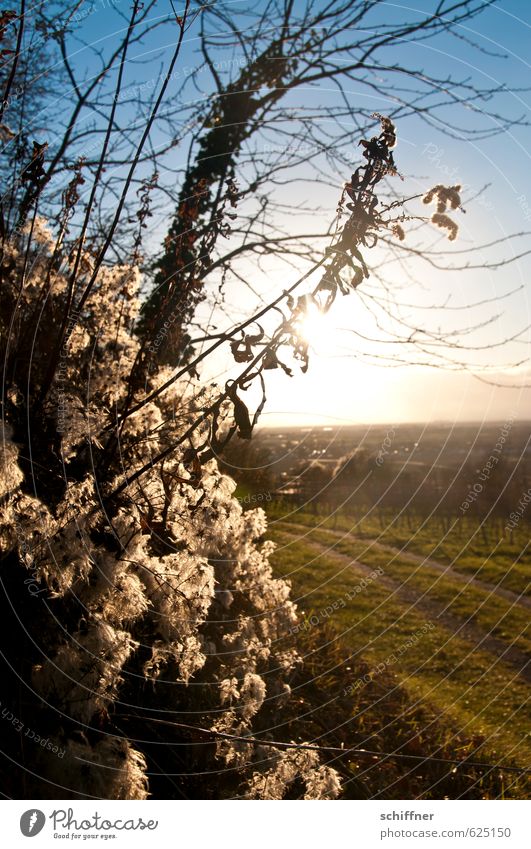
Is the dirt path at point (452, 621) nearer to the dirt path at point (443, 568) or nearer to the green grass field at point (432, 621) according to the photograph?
the green grass field at point (432, 621)

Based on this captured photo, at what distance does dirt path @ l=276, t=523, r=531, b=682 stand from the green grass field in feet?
0.08

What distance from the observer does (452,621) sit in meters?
10.4

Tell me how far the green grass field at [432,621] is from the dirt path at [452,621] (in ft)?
0.08

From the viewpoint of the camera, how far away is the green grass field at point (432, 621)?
6.35 m

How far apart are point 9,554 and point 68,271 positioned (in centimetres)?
202

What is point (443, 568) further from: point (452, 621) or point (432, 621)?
point (432, 621)

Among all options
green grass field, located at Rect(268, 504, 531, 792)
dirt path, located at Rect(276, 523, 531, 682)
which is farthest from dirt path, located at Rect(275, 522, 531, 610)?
dirt path, located at Rect(276, 523, 531, 682)

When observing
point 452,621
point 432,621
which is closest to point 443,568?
point 452,621

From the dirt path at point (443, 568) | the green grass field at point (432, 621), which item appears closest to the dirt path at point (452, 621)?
the green grass field at point (432, 621)

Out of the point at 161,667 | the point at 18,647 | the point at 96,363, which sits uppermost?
the point at 96,363

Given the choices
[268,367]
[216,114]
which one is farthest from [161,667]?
[216,114]

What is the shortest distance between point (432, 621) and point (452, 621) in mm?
787

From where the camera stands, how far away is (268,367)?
215 centimetres
